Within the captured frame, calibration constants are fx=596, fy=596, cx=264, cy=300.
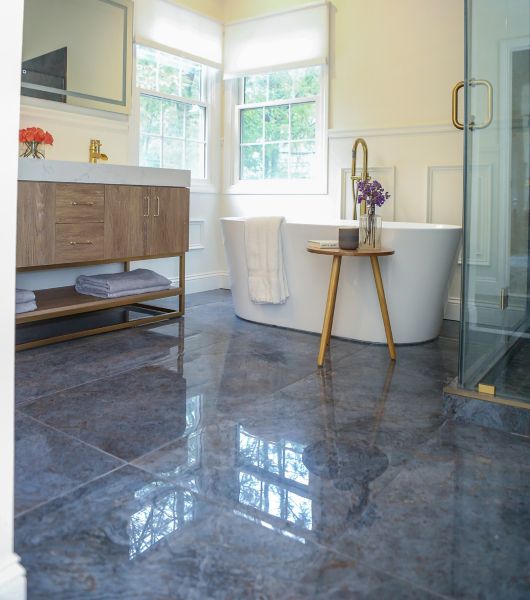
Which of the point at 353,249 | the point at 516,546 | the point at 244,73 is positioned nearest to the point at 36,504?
the point at 516,546

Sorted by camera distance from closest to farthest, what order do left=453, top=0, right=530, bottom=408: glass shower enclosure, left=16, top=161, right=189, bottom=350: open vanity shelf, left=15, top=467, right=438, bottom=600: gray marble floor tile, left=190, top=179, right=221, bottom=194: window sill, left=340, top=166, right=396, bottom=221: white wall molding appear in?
left=15, top=467, right=438, bottom=600: gray marble floor tile
left=453, top=0, right=530, bottom=408: glass shower enclosure
left=16, top=161, right=189, bottom=350: open vanity shelf
left=340, top=166, right=396, bottom=221: white wall molding
left=190, top=179, right=221, bottom=194: window sill

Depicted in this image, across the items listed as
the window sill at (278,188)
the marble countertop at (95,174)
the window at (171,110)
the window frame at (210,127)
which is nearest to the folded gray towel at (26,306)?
the marble countertop at (95,174)

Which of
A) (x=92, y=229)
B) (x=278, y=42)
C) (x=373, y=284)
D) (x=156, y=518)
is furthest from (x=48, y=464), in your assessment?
(x=278, y=42)

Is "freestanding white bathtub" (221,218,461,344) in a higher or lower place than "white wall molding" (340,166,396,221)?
lower

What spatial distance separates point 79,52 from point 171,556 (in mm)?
3274

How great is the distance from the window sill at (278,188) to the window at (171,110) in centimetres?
31

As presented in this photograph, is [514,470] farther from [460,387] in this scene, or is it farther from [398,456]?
[460,387]

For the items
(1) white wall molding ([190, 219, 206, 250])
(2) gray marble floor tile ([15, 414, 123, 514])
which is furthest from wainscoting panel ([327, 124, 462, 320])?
(2) gray marble floor tile ([15, 414, 123, 514])

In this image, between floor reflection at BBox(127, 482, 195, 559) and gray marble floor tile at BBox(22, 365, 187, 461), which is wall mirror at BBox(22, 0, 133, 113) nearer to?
gray marble floor tile at BBox(22, 365, 187, 461)

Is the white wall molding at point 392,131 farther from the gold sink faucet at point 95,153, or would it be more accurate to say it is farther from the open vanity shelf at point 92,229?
the gold sink faucet at point 95,153

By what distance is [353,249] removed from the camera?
2859 millimetres

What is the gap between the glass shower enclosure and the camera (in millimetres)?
1991

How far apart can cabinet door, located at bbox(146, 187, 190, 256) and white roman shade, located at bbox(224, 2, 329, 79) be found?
1.49 meters

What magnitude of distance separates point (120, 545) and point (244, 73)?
4.11 metres
